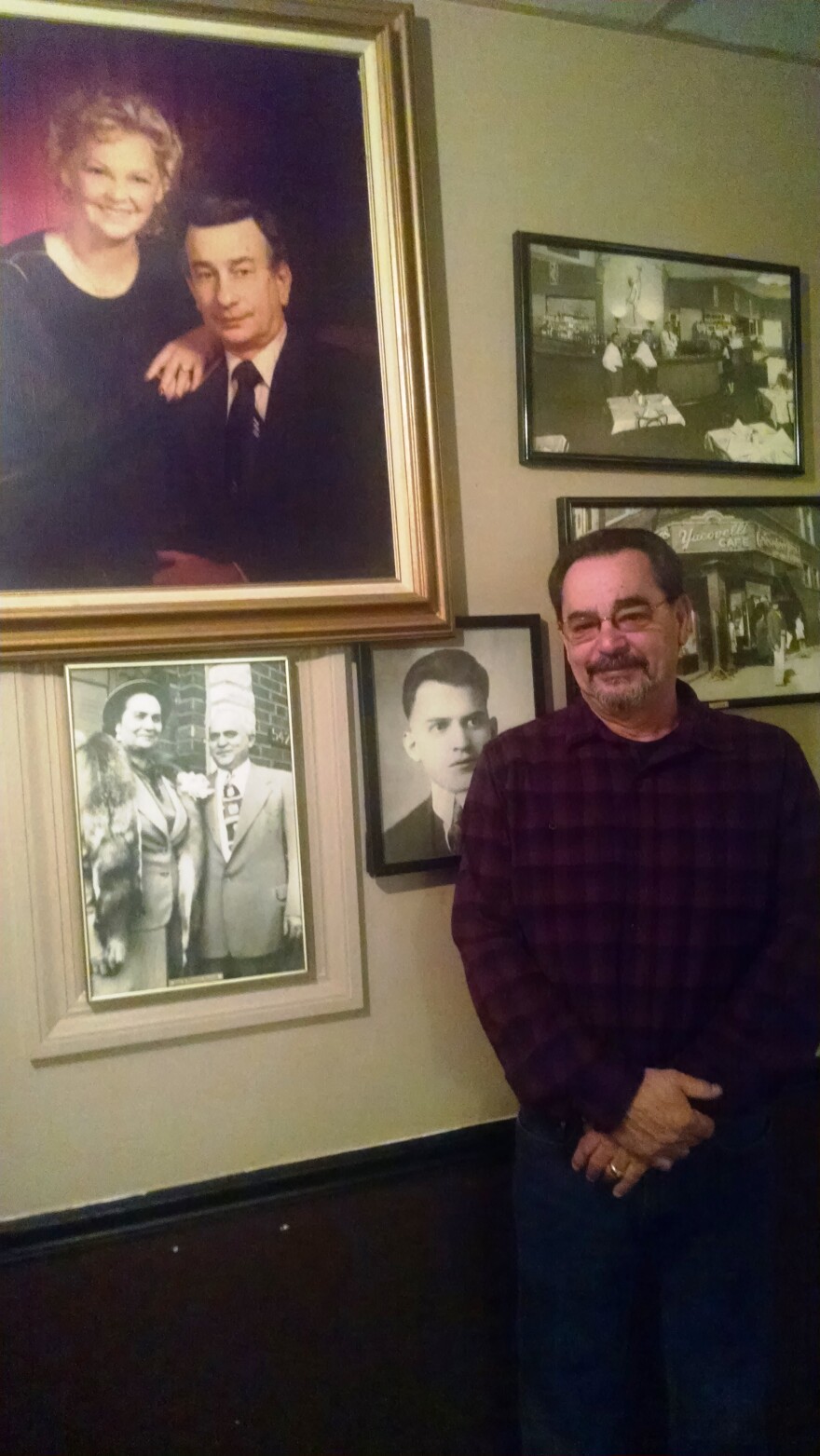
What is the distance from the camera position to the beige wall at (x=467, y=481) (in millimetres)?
1154

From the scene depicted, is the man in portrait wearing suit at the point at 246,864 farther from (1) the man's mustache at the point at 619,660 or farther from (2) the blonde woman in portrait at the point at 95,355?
(1) the man's mustache at the point at 619,660

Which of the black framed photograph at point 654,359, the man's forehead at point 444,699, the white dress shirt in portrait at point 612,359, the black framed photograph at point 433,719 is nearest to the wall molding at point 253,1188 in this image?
the black framed photograph at point 433,719

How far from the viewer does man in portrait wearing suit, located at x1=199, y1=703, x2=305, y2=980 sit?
117 centimetres

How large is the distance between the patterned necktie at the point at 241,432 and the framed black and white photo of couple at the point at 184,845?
259 mm

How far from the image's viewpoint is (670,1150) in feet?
3.44

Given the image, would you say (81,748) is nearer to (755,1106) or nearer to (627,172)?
(755,1106)

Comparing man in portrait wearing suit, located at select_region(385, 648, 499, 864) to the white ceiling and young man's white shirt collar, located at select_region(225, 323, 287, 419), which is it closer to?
young man's white shirt collar, located at select_region(225, 323, 287, 419)

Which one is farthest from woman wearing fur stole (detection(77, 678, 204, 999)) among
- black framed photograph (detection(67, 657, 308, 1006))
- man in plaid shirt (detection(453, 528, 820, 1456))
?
man in plaid shirt (detection(453, 528, 820, 1456))

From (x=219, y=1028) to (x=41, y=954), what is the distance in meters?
0.27

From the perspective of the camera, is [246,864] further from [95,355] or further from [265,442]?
[95,355]

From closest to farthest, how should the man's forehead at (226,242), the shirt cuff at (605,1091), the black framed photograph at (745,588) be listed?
the shirt cuff at (605,1091)
the man's forehead at (226,242)
the black framed photograph at (745,588)

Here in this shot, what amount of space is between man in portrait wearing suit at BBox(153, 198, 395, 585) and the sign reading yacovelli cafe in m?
0.52

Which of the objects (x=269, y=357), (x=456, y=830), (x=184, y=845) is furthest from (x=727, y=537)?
(x=184, y=845)

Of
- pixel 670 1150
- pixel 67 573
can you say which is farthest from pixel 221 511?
pixel 670 1150
